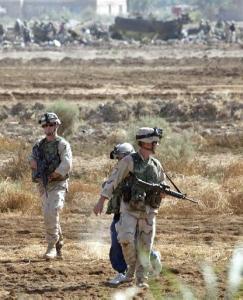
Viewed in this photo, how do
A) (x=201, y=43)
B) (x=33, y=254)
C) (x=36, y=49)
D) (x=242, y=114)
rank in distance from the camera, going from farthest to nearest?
1. (x=201, y=43)
2. (x=36, y=49)
3. (x=242, y=114)
4. (x=33, y=254)

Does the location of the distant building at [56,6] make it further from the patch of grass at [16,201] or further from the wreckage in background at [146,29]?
the patch of grass at [16,201]

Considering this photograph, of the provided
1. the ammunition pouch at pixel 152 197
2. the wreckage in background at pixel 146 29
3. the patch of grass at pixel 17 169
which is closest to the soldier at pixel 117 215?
the ammunition pouch at pixel 152 197

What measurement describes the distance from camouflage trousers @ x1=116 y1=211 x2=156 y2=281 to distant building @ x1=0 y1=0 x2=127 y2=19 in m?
167

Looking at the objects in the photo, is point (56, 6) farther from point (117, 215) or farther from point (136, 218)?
point (136, 218)

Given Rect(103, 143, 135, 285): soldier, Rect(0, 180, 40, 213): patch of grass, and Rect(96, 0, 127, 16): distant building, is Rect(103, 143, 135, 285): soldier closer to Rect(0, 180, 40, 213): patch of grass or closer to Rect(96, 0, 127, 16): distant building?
Rect(0, 180, 40, 213): patch of grass

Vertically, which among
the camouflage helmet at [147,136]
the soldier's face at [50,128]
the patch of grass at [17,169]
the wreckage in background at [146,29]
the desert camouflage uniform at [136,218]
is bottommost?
the wreckage in background at [146,29]

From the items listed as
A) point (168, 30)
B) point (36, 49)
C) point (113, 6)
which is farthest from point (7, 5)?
point (36, 49)

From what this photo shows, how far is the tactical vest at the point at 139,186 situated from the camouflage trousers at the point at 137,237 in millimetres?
101

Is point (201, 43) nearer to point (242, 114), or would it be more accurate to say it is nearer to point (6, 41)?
point (6, 41)

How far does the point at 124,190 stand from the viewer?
400 inches

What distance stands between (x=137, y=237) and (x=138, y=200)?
15.6 inches

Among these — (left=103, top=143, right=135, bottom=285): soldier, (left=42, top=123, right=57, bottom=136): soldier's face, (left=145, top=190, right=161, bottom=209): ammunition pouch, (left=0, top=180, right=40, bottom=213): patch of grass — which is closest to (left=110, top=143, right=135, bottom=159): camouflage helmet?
(left=103, top=143, right=135, bottom=285): soldier

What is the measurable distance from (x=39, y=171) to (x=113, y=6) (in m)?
182

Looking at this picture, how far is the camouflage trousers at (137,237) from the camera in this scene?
10123 millimetres
